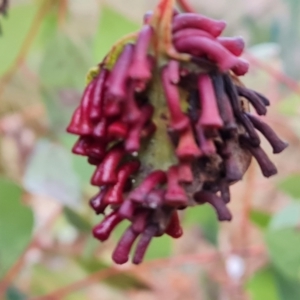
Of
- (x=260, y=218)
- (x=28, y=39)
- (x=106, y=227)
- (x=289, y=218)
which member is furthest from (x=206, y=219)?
(x=106, y=227)

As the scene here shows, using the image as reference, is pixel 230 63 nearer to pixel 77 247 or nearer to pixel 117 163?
pixel 117 163

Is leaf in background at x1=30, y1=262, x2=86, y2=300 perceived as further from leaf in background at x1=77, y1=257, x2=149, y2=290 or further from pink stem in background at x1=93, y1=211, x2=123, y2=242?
pink stem in background at x1=93, y1=211, x2=123, y2=242

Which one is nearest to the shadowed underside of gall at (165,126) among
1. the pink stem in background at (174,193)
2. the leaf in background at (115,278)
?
the pink stem in background at (174,193)

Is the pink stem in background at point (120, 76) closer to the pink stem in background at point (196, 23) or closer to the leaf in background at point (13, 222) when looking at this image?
the pink stem in background at point (196, 23)

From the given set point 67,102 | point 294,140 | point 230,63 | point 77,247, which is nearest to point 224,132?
point 230,63

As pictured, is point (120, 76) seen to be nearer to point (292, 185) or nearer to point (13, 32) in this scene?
point (292, 185)

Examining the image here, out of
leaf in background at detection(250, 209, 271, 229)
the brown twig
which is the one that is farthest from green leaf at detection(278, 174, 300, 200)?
the brown twig

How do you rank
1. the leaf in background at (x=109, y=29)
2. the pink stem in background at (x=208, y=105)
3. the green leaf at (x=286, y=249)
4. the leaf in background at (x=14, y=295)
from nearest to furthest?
1. the pink stem in background at (x=208, y=105)
2. the green leaf at (x=286, y=249)
3. the leaf in background at (x=109, y=29)
4. the leaf in background at (x=14, y=295)
